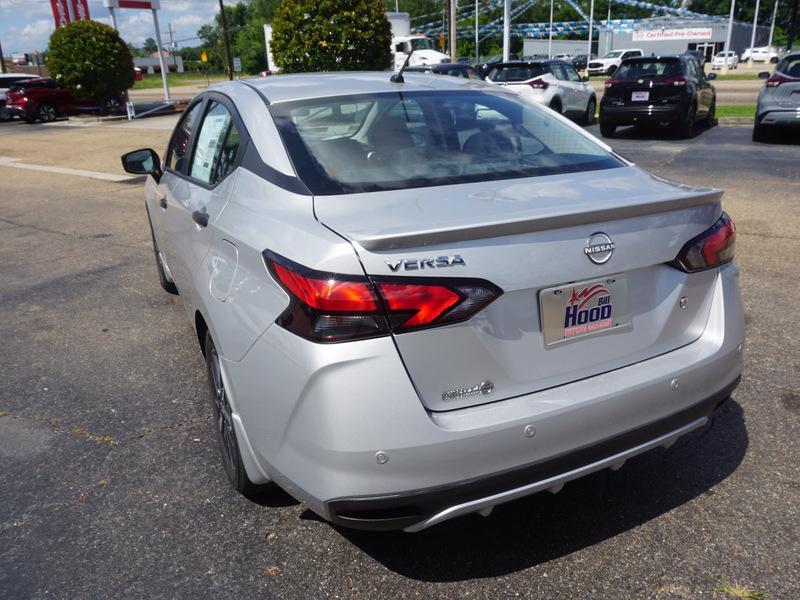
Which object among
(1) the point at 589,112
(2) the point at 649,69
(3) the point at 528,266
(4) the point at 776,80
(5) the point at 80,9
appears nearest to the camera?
(3) the point at 528,266

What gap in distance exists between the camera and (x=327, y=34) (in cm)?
1727

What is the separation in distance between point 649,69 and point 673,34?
63.1 meters

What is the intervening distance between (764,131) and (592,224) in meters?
12.4

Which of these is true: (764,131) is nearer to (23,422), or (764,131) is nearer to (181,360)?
(181,360)

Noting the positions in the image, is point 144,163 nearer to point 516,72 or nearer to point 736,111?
point 516,72

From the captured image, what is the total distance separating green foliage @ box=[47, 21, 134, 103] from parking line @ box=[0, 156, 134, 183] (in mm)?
10174

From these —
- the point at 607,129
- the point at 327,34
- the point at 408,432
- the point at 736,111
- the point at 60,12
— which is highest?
the point at 60,12

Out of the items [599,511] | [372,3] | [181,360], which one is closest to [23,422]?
[181,360]

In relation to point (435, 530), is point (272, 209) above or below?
above

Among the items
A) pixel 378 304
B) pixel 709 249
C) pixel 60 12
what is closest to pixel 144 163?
pixel 378 304

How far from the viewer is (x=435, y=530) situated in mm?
2611

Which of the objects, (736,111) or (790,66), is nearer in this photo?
(790,66)

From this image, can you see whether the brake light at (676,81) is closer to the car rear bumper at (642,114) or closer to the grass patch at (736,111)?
the car rear bumper at (642,114)

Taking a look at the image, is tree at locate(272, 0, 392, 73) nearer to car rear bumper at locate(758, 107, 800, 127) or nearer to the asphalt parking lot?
car rear bumper at locate(758, 107, 800, 127)
